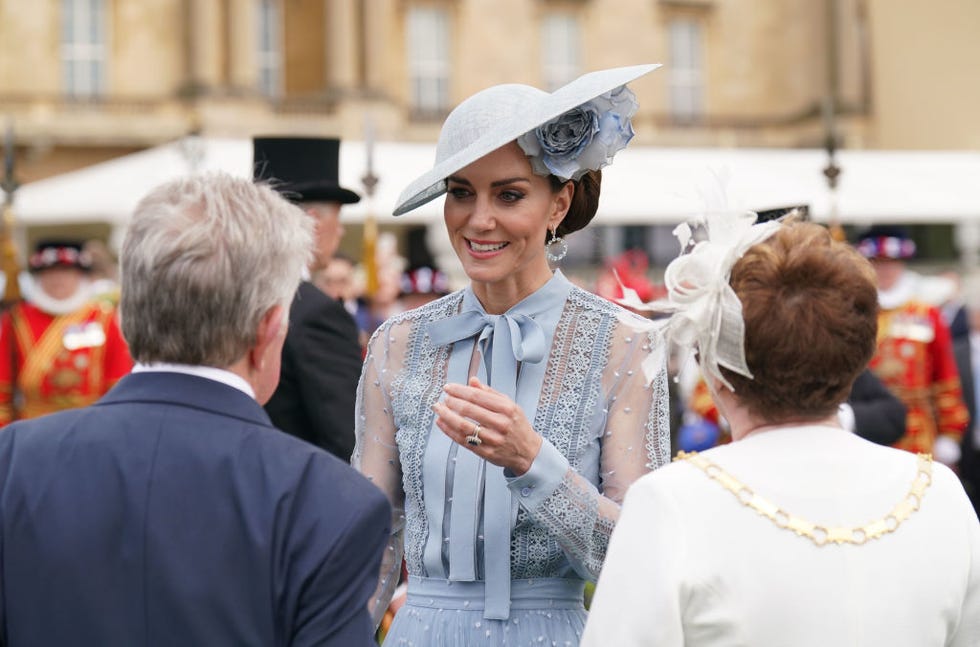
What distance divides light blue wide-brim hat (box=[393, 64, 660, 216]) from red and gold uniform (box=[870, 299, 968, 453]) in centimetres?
534

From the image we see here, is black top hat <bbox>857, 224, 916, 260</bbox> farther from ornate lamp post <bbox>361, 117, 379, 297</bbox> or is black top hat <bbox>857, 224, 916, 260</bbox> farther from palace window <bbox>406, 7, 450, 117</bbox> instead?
palace window <bbox>406, 7, 450, 117</bbox>

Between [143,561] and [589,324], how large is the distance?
4.32 ft

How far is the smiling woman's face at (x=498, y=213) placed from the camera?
292 cm

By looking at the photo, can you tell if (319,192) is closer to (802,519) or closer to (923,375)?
(802,519)

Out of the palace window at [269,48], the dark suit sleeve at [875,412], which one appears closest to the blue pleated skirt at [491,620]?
the dark suit sleeve at [875,412]

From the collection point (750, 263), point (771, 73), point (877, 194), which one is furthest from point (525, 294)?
point (771, 73)

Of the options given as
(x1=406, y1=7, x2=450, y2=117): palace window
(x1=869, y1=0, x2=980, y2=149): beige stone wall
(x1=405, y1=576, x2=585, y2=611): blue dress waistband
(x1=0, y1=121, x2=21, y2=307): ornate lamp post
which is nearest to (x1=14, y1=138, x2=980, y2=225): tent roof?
(x1=0, y1=121, x2=21, y2=307): ornate lamp post

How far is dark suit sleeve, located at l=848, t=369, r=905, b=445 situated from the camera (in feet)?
20.1

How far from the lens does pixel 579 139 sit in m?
2.90

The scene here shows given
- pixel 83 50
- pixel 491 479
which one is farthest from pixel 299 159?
pixel 83 50

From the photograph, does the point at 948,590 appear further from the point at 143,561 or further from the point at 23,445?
the point at 23,445

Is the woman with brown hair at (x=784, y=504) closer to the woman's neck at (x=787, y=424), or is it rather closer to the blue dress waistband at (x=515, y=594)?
the woman's neck at (x=787, y=424)

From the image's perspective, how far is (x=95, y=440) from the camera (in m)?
2.00

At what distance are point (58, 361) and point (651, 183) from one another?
28.3 ft
